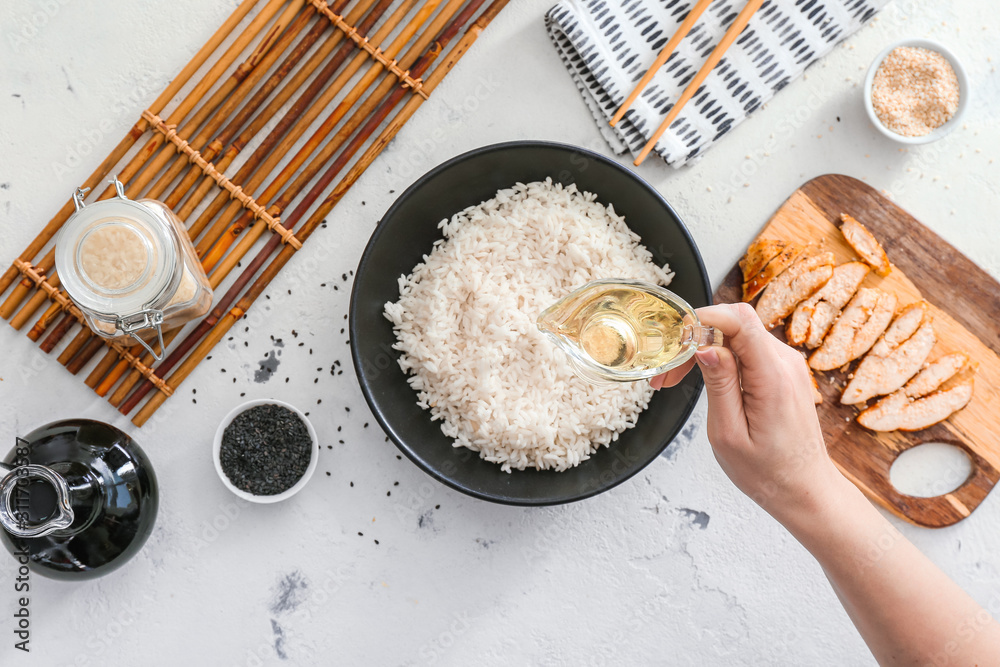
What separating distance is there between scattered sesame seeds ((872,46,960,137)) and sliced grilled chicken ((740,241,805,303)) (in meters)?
0.49

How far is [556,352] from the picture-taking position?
1900 millimetres

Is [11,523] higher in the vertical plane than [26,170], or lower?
lower

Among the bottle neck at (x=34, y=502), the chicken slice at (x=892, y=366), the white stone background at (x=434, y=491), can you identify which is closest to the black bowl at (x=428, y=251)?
the white stone background at (x=434, y=491)

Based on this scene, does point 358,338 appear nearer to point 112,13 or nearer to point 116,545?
point 116,545

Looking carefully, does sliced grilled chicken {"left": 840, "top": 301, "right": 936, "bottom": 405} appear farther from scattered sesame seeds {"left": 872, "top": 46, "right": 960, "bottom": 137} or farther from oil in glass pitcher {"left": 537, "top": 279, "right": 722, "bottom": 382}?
oil in glass pitcher {"left": 537, "top": 279, "right": 722, "bottom": 382}

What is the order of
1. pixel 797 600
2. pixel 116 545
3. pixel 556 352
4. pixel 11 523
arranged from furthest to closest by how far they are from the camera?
pixel 797 600
pixel 556 352
pixel 116 545
pixel 11 523

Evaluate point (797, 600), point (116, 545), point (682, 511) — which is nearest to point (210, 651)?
point (116, 545)

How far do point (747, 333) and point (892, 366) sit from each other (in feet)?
2.88

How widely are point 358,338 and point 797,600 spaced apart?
5.26 feet

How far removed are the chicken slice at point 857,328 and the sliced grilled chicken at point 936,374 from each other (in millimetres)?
178

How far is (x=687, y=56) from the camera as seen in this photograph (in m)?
2.07

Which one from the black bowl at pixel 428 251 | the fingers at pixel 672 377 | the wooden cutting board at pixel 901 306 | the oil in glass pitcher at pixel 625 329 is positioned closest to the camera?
the oil in glass pitcher at pixel 625 329

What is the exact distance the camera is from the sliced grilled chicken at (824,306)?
205 centimetres

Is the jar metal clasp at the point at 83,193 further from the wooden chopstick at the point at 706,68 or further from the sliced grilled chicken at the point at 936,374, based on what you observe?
the sliced grilled chicken at the point at 936,374
